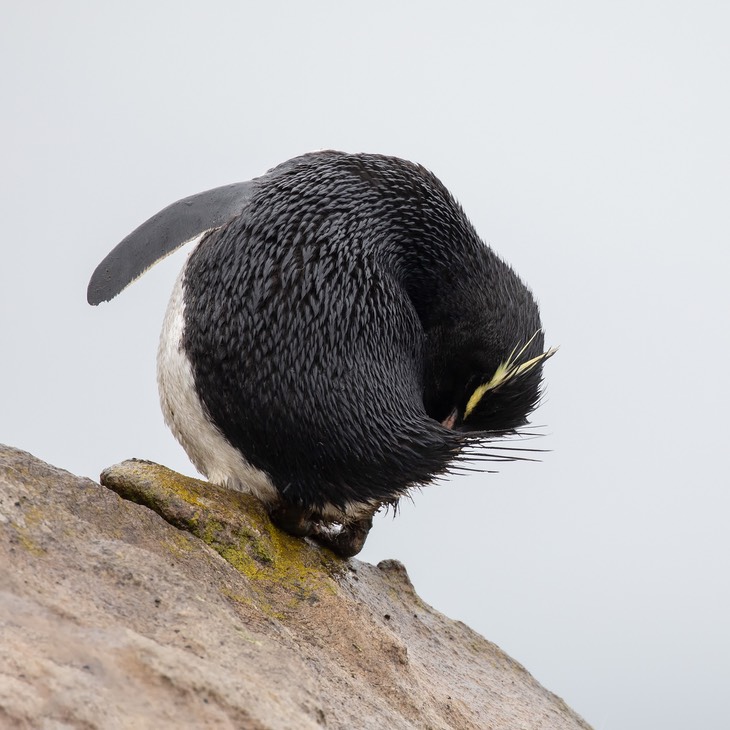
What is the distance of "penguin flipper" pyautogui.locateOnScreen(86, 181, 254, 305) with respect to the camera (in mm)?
3598

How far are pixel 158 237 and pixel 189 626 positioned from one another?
1615 mm

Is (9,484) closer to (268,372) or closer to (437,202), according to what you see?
(268,372)

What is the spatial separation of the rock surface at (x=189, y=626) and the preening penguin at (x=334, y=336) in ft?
0.94

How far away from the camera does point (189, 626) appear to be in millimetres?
2598

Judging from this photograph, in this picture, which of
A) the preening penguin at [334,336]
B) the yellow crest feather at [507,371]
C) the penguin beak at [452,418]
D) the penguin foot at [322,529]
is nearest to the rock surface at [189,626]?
the penguin foot at [322,529]

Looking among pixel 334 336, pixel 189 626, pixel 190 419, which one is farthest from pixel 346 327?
pixel 189 626

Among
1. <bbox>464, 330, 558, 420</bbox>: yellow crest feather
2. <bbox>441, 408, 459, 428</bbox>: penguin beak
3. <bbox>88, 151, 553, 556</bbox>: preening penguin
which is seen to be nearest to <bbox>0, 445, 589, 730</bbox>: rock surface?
<bbox>88, 151, 553, 556</bbox>: preening penguin

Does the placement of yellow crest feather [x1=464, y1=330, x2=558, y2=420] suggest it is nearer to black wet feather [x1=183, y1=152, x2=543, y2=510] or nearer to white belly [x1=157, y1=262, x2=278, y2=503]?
black wet feather [x1=183, y1=152, x2=543, y2=510]

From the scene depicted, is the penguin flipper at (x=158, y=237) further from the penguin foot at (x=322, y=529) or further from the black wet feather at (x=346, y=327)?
the penguin foot at (x=322, y=529)

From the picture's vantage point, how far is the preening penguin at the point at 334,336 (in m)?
3.35

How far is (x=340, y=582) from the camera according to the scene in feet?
12.0

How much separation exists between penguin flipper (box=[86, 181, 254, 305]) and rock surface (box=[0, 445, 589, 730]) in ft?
2.29

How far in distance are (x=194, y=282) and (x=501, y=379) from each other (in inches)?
48.0

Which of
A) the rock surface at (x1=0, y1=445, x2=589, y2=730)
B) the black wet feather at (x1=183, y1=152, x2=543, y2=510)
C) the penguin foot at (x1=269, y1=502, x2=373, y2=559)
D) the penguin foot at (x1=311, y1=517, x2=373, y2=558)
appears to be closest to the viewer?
the rock surface at (x1=0, y1=445, x2=589, y2=730)
